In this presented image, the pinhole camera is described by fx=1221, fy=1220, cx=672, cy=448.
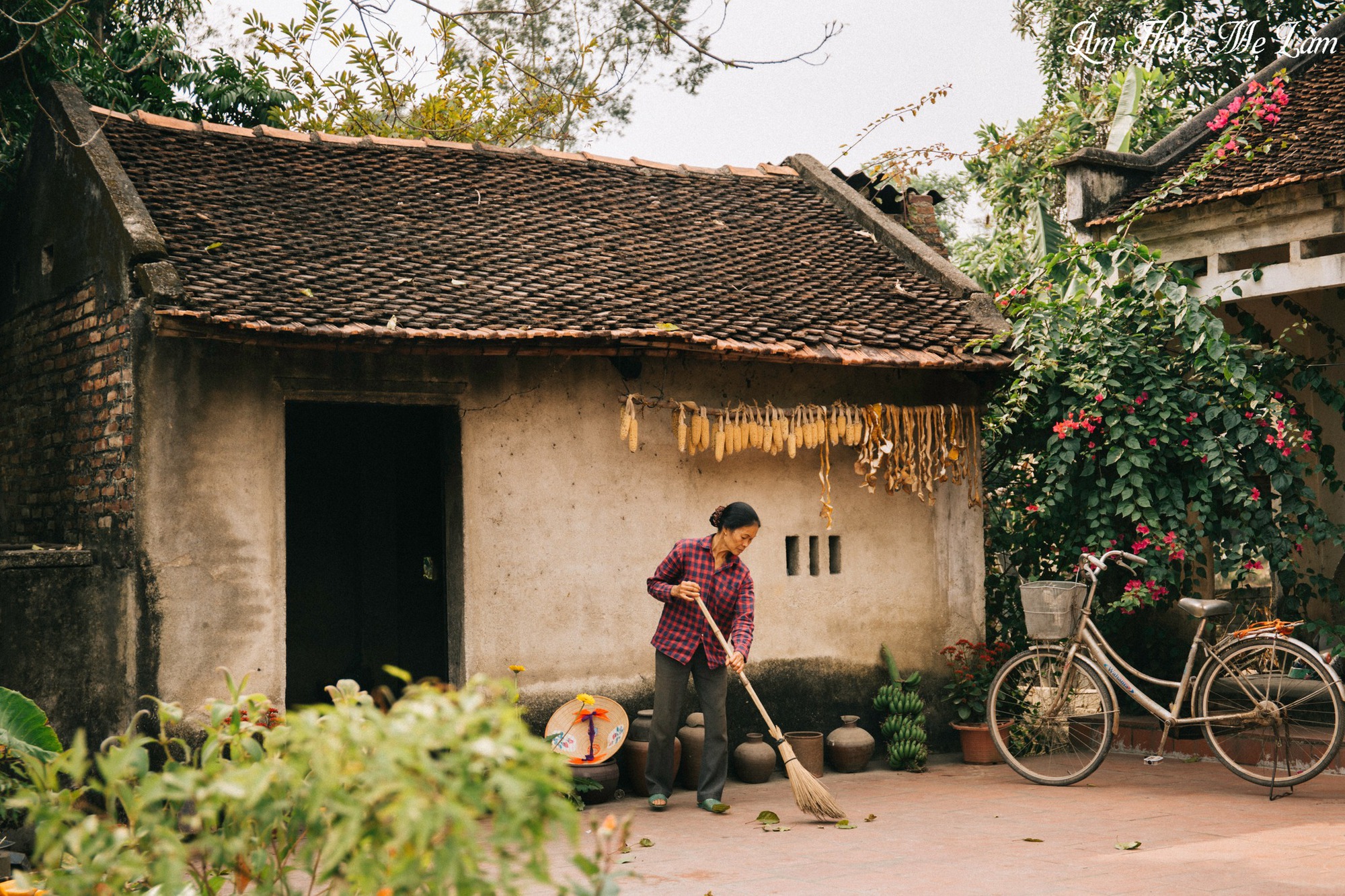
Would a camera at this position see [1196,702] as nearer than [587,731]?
Yes

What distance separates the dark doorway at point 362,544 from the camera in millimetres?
11891

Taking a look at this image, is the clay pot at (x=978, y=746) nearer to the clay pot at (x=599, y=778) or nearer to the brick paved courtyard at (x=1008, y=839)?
the brick paved courtyard at (x=1008, y=839)

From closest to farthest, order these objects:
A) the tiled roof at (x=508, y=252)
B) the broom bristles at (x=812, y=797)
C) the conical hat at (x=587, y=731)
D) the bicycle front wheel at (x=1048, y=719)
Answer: the broom bristles at (x=812, y=797), the tiled roof at (x=508, y=252), the conical hat at (x=587, y=731), the bicycle front wheel at (x=1048, y=719)

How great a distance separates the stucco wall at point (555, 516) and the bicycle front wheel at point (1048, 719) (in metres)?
0.93

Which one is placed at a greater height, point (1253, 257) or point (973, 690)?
point (1253, 257)

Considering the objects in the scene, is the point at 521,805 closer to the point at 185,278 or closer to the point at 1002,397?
the point at 185,278

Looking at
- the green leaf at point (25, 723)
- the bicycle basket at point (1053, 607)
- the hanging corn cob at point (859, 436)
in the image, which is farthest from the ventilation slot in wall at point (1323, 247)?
the green leaf at point (25, 723)

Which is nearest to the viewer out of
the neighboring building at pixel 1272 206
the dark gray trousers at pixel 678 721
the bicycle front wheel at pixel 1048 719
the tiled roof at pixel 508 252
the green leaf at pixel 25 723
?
the green leaf at pixel 25 723

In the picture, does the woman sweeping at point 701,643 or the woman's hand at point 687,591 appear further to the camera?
the woman sweeping at point 701,643

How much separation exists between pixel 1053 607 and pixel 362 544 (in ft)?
22.5

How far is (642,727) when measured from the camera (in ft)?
27.7

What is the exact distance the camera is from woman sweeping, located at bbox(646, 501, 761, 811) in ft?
25.2

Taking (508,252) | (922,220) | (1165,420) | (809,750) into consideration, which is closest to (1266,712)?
(1165,420)

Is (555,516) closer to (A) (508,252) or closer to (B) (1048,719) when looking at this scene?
(A) (508,252)
